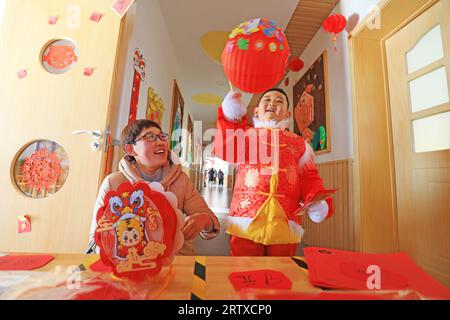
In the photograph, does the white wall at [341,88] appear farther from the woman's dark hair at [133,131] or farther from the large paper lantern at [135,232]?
the large paper lantern at [135,232]

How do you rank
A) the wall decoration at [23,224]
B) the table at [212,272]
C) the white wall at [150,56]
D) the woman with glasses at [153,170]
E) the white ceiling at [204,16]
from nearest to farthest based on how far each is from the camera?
the table at [212,272]
the woman with glasses at [153,170]
the wall decoration at [23,224]
the white wall at [150,56]
the white ceiling at [204,16]

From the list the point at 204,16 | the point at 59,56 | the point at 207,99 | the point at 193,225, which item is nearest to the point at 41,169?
the point at 59,56

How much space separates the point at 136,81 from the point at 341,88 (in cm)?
170

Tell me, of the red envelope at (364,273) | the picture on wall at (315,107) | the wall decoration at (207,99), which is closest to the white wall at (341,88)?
the picture on wall at (315,107)

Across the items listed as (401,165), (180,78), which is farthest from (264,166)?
(180,78)

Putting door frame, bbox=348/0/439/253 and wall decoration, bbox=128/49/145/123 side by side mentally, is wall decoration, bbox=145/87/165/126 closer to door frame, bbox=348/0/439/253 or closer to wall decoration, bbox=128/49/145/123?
wall decoration, bbox=128/49/145/123

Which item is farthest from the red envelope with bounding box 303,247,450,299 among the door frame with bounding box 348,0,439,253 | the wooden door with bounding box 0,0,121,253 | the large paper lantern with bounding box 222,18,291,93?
the door frame with bounding box 348,0,439,253

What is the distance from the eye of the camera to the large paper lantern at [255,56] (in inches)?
29.2

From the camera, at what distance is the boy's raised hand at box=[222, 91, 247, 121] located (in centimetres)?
77

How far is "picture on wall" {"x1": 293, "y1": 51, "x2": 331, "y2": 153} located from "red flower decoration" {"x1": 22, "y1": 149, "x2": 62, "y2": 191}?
83.4 inches

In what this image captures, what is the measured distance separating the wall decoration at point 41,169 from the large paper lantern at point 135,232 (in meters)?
0.96

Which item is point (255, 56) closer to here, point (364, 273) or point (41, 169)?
point (364, 273)

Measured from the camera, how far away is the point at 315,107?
2.27 m

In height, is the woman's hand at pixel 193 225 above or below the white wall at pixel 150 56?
below
